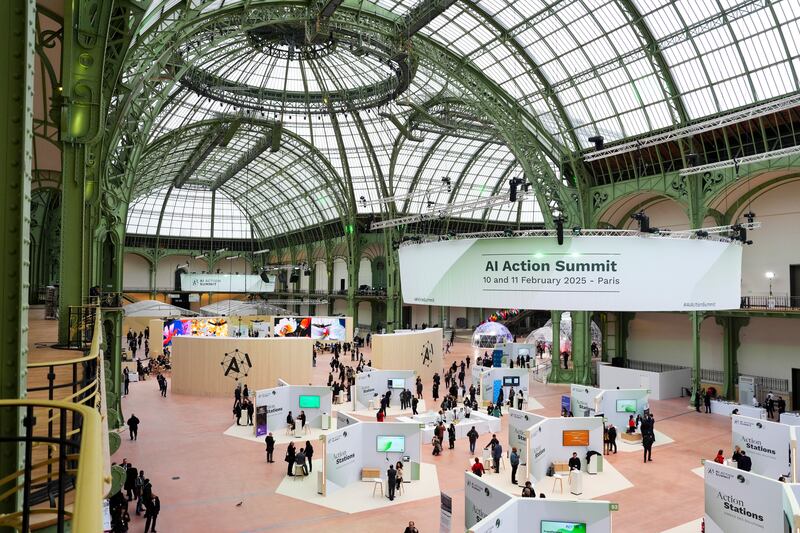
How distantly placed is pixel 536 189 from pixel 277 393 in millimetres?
19606

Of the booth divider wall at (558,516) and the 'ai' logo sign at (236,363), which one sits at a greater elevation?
the 'ai' logo sign at (236,363)

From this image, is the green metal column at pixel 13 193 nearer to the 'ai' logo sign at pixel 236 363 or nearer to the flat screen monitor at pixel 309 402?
the flat screen monitor at pixel 309 402

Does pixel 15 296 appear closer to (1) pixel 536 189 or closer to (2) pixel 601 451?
(2) pixel 601 451

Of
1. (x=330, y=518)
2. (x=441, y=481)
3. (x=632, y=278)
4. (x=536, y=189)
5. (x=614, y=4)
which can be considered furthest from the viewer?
(x=536, y=189)

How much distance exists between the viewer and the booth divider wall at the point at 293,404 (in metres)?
22.0

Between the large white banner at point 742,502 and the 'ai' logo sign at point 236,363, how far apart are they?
858 inches

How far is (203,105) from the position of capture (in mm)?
44500

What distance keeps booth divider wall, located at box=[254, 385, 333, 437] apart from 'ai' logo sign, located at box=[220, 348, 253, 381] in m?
7.08

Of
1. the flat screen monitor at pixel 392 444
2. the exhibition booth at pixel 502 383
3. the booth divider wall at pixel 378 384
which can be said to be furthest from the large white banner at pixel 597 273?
the exhibition booth at pixel 502 383

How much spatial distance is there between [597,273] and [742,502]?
7.86 m

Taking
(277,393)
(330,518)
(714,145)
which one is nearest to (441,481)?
(330,518)

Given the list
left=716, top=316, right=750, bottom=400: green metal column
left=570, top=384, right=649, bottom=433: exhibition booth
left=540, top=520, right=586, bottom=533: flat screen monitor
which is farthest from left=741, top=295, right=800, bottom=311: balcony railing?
left=540, top=520, right=586, bottom=533: flat screen monitor

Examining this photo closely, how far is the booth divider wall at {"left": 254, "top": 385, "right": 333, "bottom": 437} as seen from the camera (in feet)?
72.1

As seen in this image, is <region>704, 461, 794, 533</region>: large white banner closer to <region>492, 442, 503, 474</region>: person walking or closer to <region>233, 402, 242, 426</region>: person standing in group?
<region>492, 442, 503, 474</region>: person walking
